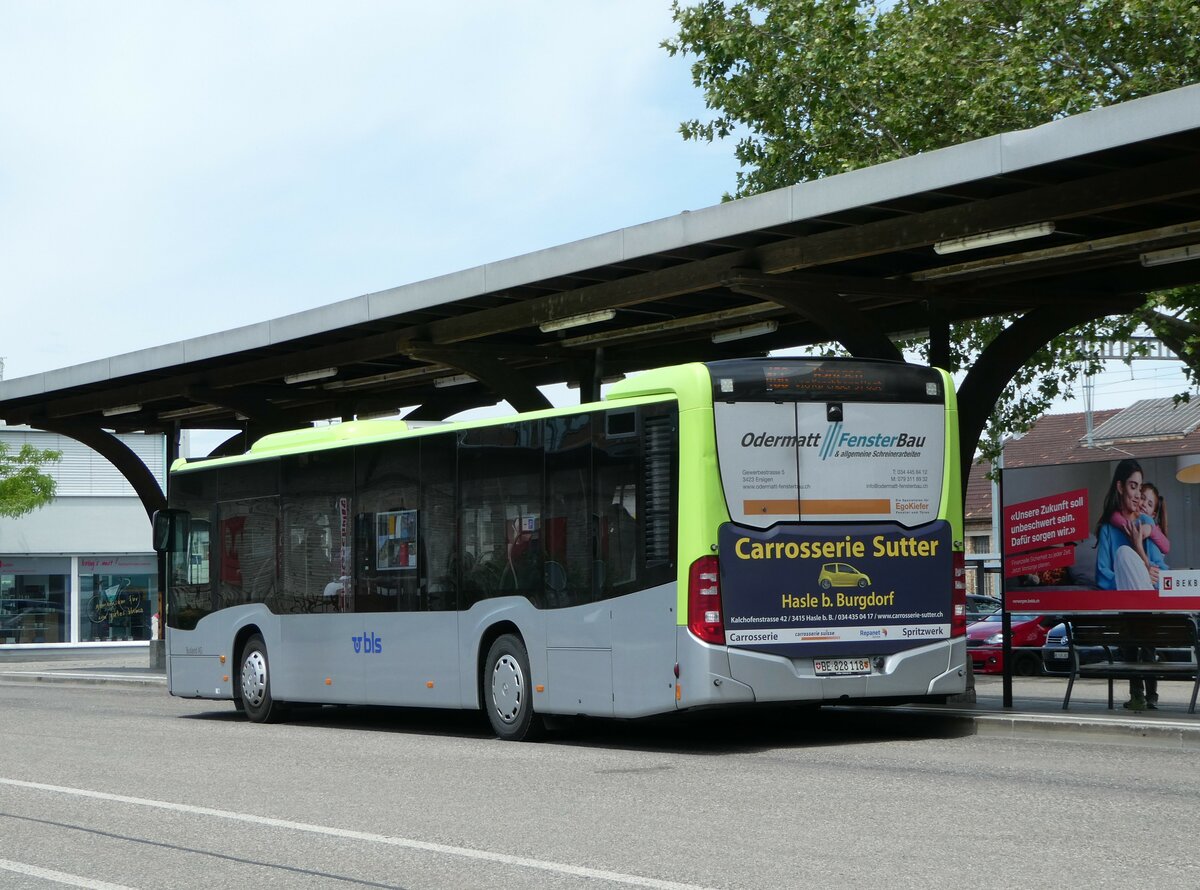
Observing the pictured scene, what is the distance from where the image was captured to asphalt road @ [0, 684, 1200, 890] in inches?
293

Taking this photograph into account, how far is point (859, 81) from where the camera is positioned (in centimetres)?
2870

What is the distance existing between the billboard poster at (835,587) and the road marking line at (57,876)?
6032 mm

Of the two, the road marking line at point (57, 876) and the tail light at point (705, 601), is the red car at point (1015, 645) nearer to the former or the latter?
the tail light at point (705, 601)

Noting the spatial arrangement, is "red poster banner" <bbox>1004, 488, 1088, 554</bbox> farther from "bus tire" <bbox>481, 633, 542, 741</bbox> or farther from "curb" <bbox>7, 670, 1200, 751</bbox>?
"bus tire" <bbox>481, 633, 542, 741</bbox>

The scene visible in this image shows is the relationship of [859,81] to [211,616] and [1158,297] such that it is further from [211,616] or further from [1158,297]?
[211,616]

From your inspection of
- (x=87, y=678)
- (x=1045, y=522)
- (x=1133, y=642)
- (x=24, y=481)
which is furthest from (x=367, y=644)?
(x=24, y=481)

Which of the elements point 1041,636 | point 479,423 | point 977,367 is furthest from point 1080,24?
point 479,423

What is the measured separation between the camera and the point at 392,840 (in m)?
8.48

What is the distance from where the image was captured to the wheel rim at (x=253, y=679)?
18.5m

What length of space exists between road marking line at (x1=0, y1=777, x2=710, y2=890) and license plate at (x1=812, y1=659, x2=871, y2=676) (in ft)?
16.7

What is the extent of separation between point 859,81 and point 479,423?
1570cm

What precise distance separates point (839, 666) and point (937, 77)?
16.8 meters

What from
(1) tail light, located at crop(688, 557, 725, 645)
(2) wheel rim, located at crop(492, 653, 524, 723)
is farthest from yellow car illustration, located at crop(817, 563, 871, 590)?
(2) wheel rim, located at crop(492, 653, 524, 723)

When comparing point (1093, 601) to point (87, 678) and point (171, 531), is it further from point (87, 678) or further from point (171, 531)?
point (87, 678)
